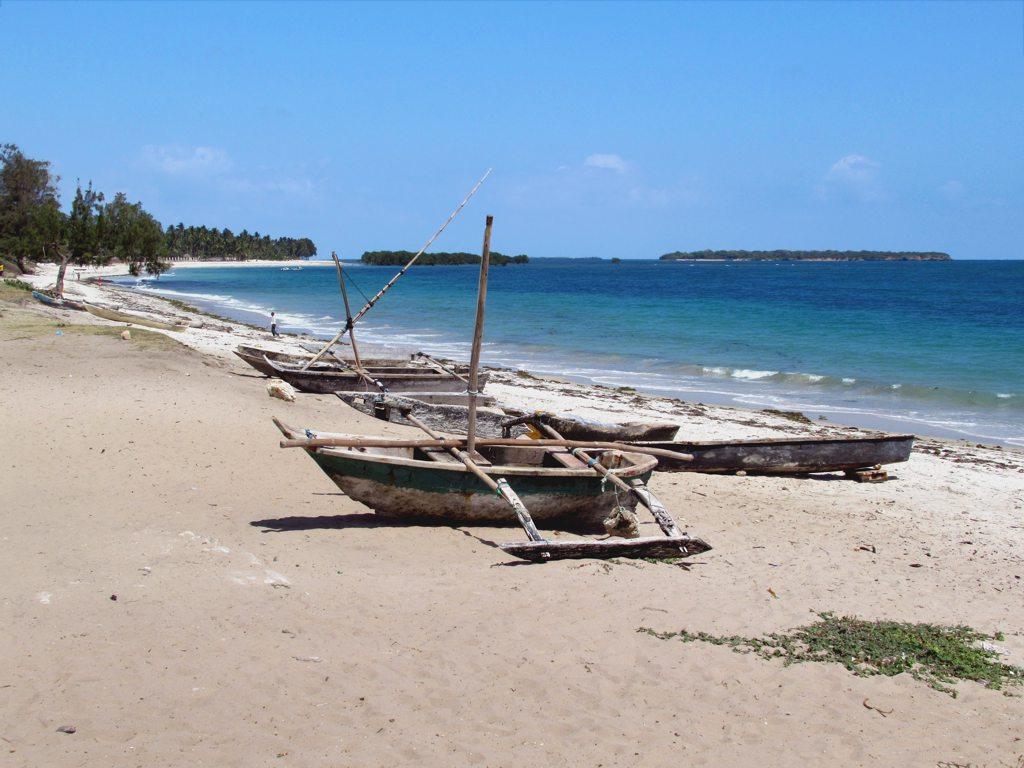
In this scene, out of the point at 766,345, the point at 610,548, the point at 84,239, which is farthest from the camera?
the point at 84,239

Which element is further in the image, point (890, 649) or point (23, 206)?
point (23, 206)

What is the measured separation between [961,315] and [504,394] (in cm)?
3037

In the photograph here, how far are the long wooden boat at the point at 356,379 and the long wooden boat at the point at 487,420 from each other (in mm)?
1445

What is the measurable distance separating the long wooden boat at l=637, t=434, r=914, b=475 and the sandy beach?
0.55 metres

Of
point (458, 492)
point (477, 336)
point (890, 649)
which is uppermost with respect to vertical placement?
point (477, 336)

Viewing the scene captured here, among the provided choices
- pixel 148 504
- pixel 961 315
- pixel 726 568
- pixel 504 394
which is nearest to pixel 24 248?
pixel 504 394

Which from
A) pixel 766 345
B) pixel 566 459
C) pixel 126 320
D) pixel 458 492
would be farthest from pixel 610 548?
pixel 766 345

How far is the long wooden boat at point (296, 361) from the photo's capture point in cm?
1389

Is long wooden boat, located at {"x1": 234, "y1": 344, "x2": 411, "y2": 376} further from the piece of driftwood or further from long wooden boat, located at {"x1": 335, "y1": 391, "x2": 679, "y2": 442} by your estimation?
the piece of driftwood

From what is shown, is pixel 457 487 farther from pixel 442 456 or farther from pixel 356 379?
pixel 356 379

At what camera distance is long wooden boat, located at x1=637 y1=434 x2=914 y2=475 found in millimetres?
9953

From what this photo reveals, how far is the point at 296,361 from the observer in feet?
49.3

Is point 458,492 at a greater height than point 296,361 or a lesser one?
lesser

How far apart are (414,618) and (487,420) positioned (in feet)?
16.3
